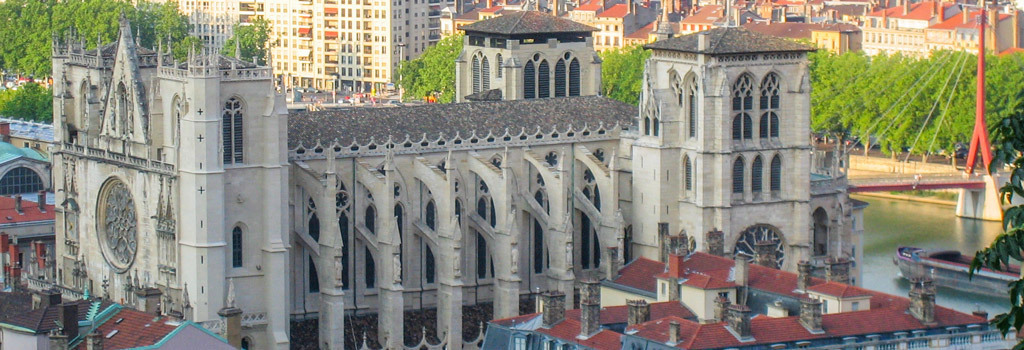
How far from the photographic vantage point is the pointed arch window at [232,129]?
10075 cm

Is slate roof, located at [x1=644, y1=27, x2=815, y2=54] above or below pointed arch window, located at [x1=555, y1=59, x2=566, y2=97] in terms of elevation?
above

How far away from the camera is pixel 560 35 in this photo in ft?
403

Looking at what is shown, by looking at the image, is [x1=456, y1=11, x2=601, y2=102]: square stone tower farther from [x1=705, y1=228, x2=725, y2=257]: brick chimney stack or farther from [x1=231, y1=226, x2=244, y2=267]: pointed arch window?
[x1=231, y1=226, x2=244, y2=267]: pointed arch window

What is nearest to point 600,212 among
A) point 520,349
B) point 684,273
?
point 684,273

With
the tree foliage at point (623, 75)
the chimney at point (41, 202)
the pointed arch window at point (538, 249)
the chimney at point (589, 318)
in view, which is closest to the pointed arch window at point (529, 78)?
the pointed arch window at point (538, 249)

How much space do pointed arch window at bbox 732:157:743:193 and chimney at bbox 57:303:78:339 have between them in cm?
3052

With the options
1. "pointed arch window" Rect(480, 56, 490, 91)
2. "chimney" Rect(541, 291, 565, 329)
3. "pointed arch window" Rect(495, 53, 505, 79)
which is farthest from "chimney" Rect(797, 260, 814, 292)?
"pointed arch window" Rect(480, 56, 490, 91)

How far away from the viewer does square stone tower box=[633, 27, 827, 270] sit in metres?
109

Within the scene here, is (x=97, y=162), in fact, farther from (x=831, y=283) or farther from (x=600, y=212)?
(x=831, y=283)

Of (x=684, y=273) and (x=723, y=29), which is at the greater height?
(x=723, y=29)

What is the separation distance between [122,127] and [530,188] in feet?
52.4

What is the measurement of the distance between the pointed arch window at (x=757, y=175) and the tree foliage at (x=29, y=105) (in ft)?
241

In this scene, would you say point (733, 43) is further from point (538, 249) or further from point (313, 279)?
point (313, 279)

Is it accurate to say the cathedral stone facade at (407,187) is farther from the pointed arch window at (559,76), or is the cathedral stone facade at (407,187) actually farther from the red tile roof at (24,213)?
the red tile roof at (24,213)
